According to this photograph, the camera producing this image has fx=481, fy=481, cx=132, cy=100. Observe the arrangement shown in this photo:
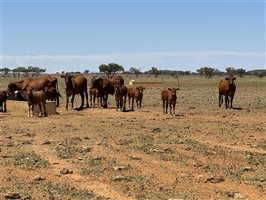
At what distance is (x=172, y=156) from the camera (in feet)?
43.8

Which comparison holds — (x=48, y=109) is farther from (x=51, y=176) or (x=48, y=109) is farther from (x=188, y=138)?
(x=51, y=176)

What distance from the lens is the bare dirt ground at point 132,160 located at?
32.3 feet

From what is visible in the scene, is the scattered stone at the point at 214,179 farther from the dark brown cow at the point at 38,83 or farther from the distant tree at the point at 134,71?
the distant tree at the point at 134,71

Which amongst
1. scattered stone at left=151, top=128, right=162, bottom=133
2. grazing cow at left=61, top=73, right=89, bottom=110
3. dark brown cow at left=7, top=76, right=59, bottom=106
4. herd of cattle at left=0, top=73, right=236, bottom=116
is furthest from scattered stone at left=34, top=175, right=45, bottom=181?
grazing cow at left=61, top=73, right=89, bottom=110

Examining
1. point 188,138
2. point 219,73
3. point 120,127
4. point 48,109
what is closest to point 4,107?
point 48,109

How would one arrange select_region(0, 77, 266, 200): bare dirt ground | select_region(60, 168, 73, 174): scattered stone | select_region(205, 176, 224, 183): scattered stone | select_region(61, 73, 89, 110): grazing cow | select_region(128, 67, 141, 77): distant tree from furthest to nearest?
select_region(128, 67, 141, 77): distant tree → select_region(61, 73, 89, 110): grazing cow → select_region(60, 168, 73, 174): scattered stone → select_region(205, 176, 224, 183): scattered stone → select_region(0, 77, 266, 200): bare dirt ground

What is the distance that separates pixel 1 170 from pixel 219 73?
7121 inches

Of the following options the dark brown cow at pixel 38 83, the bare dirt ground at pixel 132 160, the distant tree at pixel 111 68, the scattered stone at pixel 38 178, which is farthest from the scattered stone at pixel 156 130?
the distant tree at pixel 111 68

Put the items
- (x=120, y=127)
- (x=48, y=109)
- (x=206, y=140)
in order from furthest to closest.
Answer: (x=48, y=109)
(x=120, y=127)
(x=206, y=140)

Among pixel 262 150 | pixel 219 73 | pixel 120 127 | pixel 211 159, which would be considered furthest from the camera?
pixel 219 73

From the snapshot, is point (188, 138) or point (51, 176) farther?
point (188, 138)

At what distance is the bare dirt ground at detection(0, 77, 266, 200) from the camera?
32.3 feet

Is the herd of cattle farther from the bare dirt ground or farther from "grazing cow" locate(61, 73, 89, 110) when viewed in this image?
the bare dirt ground

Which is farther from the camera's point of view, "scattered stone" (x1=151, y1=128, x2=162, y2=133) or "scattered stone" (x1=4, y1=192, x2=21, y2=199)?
"scattered stone" (x1=151, y1=128, x2=162, y2=133)
